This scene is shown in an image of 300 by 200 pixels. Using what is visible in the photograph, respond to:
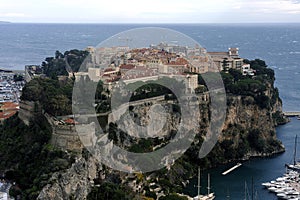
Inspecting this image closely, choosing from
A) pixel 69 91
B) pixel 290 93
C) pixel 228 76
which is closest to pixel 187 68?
pixel 228 76

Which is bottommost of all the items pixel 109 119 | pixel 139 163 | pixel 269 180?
pixel 269 180

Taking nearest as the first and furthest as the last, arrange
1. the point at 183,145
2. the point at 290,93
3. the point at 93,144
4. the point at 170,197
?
the point at 170,197 → the point at 93,144 → the point at 183,145 → the point at 290,93

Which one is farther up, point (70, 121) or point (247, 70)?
point (247, 70)

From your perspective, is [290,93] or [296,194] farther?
[290,93]

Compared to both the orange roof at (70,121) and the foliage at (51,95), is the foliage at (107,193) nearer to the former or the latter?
the orange roof at (70,121)

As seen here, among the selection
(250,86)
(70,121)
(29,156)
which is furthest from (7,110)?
(250,86)

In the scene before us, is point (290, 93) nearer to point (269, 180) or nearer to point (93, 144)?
point (269, 180)

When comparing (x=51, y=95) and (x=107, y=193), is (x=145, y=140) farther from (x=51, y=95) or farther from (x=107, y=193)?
(x=107, y=193)

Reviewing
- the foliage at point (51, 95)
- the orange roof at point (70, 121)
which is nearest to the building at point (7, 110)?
the foliage at point (51, 95)

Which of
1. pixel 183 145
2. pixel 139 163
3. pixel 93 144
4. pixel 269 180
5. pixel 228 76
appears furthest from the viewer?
pixel 228 76
